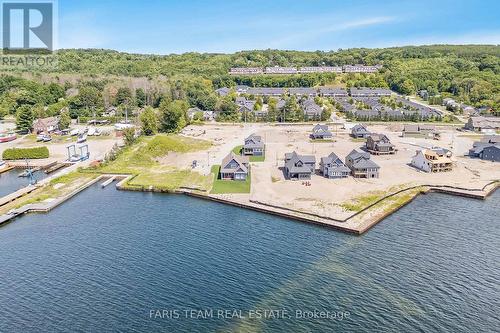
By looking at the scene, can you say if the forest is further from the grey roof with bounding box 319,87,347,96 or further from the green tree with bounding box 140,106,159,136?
the grey roof with bounding box 319,87,347,96

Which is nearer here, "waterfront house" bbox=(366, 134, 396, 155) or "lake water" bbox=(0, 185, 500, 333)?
"lake water" bbox=(0, 185, 500, 333)

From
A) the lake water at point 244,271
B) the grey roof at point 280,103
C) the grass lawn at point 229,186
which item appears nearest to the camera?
the lake water at point 244,271

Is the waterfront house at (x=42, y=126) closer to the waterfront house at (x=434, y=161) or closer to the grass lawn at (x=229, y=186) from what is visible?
the grass lawn at (x=229, y=186)

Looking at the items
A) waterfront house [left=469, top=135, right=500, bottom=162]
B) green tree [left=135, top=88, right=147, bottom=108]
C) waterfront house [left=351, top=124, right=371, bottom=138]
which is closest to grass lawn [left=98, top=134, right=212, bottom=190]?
waterfront house [left=351, top=124, right=371, bottom=138]

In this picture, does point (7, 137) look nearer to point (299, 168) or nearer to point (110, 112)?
point (110, 112)

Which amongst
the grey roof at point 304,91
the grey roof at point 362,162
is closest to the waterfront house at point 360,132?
the grey roof at point 362,162

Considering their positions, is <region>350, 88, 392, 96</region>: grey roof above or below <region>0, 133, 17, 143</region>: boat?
above

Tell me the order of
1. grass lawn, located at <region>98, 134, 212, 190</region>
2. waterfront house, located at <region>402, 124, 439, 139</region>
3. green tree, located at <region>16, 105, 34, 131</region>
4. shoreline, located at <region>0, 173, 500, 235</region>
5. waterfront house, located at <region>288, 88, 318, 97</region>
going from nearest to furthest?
1. shoreline, located at <region>0, 173, 500, 235</region>
2. grass lawn, located at <region>98, 134, 212, 190</region>
3. waterfront house, located at <region>402, 124, 439, 139</region>
4. green tree, located at <region>16, 105, 34, 131</region>
5. waterfront house, located at <region>288, 88, 318, 97</region>
